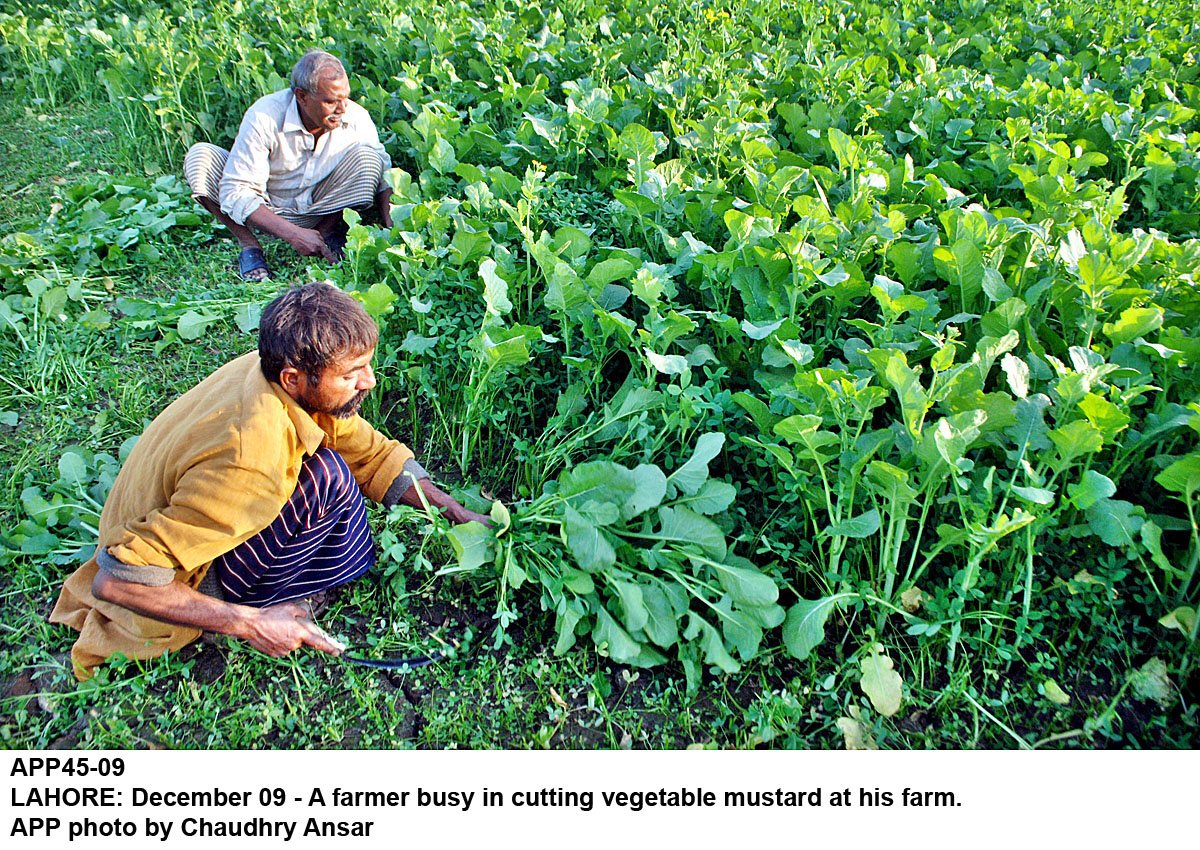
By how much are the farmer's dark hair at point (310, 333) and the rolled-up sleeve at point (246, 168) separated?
2.24m

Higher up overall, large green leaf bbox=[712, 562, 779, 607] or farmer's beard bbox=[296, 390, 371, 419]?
farmer's beard bbox=[296, 390, 371, 419]

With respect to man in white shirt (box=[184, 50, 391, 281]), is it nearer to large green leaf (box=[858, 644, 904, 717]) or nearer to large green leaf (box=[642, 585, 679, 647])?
large green leaf (box=[642, 585, 679, 647])

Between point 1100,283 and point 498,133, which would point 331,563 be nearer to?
point 1100,283

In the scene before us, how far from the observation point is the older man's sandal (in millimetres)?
4113

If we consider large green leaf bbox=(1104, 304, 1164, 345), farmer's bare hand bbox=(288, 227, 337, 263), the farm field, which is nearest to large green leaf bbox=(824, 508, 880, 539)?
the farm field

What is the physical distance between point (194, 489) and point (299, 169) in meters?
2.67

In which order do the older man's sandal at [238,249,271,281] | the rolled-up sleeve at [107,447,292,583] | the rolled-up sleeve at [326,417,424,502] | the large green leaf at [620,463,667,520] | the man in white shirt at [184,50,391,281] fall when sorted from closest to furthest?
the rolled-up sleeve at [107,447,292,583], the large green leaf at [620,463,667,520], the rolled-up sleeve at [326,417,424,502], the man in white shirt at [184,50,391,281], the older man's sandal at [238,249,271,281]

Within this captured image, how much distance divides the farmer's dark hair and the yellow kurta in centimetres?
8

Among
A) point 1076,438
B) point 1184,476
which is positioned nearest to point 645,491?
point 1076,438

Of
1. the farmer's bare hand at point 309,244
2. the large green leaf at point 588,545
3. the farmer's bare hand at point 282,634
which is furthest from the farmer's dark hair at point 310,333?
the farmer's bare hand at point 309,244

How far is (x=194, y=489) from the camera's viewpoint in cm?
200

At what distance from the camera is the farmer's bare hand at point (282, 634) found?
2.25 m

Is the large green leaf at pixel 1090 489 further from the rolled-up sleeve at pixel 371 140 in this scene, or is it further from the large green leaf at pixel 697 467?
the rolled-up sleeve at pixel 371 140

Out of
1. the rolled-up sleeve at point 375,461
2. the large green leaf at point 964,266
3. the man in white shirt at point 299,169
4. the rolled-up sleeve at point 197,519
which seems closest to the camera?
the rolled-up sleeve at point 197,519
